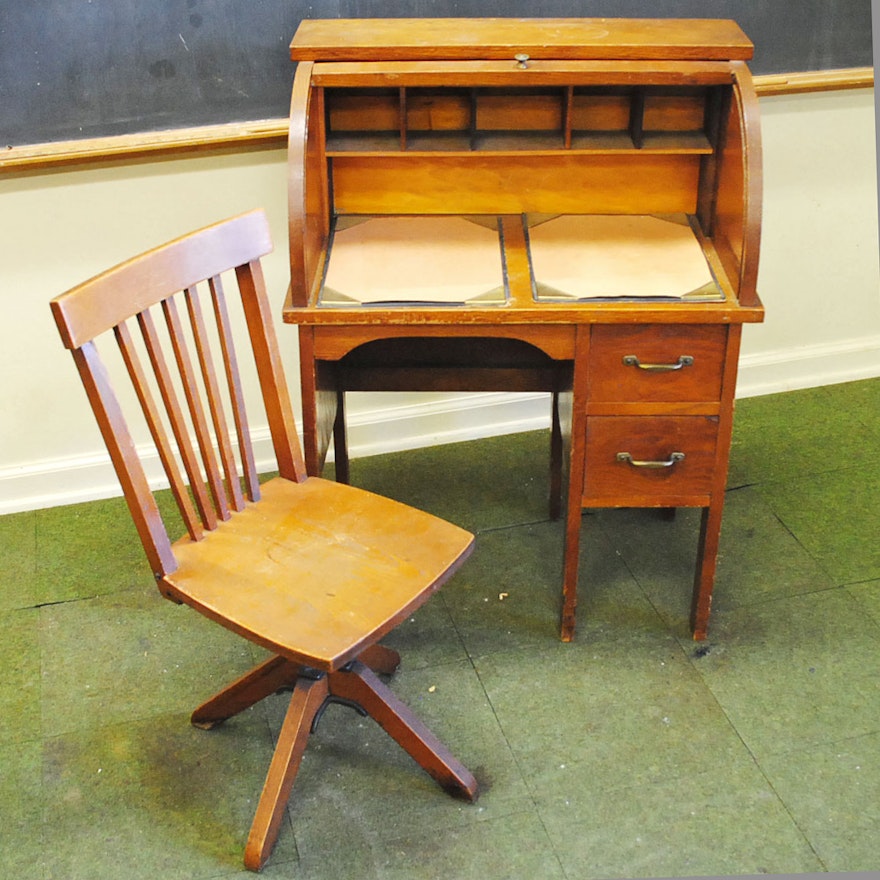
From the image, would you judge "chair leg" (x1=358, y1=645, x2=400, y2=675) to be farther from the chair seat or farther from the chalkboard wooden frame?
the chalkboard wooden frame

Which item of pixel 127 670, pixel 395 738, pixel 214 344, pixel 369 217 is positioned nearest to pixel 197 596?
pixel 395 738

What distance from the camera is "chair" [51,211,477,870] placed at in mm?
1594

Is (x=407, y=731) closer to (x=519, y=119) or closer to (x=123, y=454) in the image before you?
(x=123, y=454)

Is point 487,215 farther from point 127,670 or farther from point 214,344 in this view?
point 127,670

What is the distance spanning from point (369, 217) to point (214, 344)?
0.61 metres

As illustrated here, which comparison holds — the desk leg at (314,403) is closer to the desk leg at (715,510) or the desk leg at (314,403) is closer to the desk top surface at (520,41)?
the desk top surface at (520,41)

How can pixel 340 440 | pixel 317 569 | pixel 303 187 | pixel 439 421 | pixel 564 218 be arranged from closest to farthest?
1. pixel 317 569
2. pixel 303 187
3. pixel 564 218
4. pixel 340 440
5. pixel 439 421

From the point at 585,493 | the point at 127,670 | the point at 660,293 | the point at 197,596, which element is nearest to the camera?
the point at 197,596

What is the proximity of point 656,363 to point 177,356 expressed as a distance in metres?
0.82


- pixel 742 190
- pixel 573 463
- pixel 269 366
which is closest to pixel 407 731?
pixel 573 463

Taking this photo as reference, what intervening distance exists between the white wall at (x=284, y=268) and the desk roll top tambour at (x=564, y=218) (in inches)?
17.9

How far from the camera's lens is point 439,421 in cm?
283

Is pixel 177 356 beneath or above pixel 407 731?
above

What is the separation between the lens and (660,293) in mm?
1890
